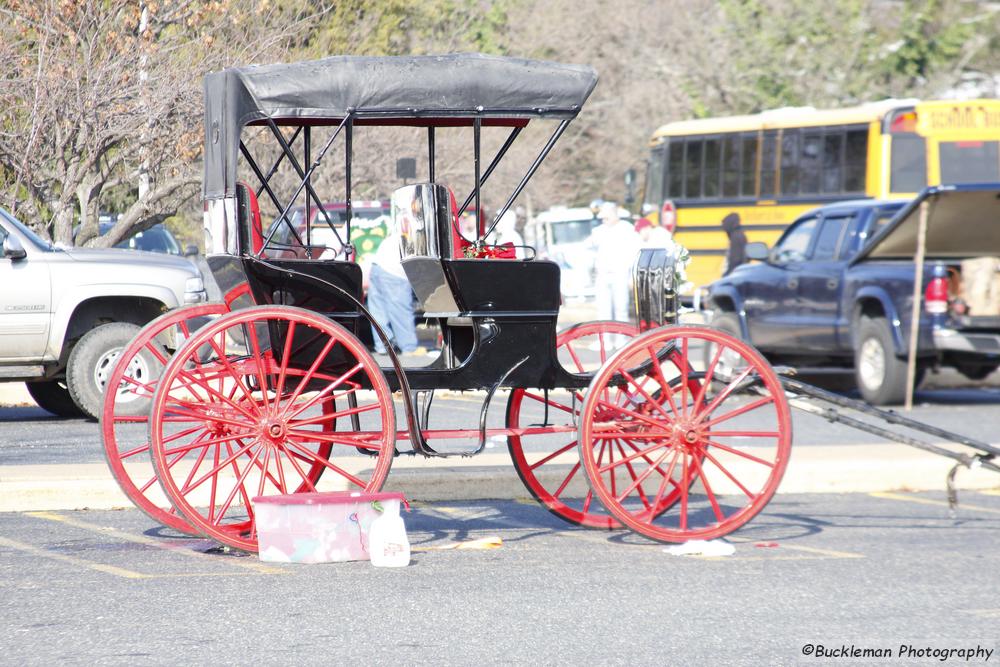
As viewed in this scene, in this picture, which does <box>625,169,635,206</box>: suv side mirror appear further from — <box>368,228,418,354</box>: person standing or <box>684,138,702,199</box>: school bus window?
<box>368,228,418,354</box>: person standing

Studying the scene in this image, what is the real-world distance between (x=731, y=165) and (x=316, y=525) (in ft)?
71.7

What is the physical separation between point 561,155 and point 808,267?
93.1 feet

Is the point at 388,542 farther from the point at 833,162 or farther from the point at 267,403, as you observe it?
the point at 833,162

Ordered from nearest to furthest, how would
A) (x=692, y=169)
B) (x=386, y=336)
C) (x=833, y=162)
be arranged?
(x=386, y=336) → (x=833, y=162) → (x=692, y=169)

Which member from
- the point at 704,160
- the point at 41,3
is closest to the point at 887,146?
the point at 704,160

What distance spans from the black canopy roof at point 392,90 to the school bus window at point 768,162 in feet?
65.4

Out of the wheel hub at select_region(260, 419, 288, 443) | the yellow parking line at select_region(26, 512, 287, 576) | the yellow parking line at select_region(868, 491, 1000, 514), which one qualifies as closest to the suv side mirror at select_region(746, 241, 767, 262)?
the yellow parking line at select_region(868, 491, 1000, 514)

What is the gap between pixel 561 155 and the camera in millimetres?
43656

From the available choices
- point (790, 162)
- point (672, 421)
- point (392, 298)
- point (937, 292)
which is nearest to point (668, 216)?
point (790, 162)

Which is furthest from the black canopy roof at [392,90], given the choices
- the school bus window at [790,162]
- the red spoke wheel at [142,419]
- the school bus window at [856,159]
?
the school bus window at [790,162]

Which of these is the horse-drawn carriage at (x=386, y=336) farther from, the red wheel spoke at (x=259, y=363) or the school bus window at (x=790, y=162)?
the school bus window at (x=790, y=162)

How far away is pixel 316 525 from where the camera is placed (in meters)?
6.60

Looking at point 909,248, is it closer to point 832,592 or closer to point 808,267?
point 808,267

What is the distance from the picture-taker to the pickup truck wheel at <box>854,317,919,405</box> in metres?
14.3
